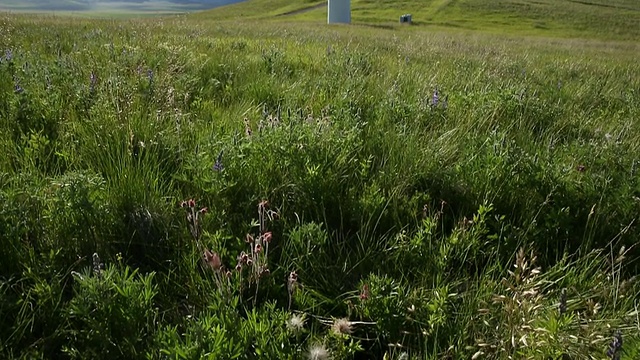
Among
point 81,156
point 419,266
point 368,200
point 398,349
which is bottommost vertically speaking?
point 398,349

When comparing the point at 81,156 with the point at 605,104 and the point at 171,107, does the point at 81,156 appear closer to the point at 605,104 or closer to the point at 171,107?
the point at 171,107

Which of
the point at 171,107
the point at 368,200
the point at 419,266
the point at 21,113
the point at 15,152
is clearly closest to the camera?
the point at 419,266

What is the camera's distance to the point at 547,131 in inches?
149

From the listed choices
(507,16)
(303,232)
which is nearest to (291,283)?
(303,232)

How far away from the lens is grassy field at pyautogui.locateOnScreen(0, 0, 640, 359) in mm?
1566

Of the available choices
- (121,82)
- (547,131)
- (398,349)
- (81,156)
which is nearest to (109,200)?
(81,156)

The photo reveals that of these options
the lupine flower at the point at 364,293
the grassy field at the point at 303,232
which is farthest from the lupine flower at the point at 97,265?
the lupine flower at the point at 364,293

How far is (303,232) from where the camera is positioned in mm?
2018

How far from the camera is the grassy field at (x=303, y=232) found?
5.14 feet

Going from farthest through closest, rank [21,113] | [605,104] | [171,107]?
[605,104], [171,107], [21,113]

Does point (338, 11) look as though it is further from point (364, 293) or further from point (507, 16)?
point (364, 293)

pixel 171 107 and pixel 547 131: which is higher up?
pixel 171 107

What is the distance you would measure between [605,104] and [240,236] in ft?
18.2

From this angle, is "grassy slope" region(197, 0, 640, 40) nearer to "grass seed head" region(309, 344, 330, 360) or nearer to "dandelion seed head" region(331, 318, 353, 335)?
"dandelion seed head" region(331, 318, 353, 335)
